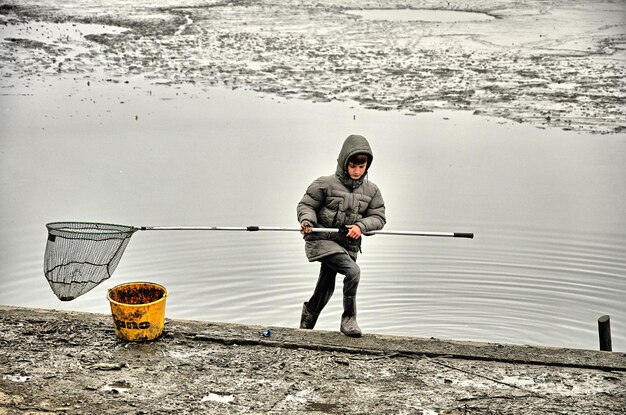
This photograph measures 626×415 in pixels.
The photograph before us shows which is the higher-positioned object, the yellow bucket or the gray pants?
the gray pants

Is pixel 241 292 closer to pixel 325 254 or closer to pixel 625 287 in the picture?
pixel 325 254

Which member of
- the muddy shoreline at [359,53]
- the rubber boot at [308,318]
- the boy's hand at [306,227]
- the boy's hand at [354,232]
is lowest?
the rubber boot at [308,318]

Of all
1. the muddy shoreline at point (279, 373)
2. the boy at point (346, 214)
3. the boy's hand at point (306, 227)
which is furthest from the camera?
the boy at point (346, 214)

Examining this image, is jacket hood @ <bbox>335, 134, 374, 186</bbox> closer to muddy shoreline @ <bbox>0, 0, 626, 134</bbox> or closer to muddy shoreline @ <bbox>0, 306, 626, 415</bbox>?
muddy shoreline @ <bbox>0, 306, 626, 415</bbox>

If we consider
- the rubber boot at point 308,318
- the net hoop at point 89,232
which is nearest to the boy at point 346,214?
the rubber boot at point 308,318

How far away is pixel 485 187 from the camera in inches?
430

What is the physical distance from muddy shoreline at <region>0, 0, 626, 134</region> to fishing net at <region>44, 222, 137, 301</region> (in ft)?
25.3

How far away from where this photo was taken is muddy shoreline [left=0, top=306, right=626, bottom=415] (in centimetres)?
529

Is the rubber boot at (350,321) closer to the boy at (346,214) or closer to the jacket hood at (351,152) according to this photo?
the boy at (346,214)

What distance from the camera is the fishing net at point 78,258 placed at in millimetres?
6261

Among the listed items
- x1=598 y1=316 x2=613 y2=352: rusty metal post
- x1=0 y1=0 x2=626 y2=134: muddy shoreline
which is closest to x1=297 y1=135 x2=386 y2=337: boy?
x1=598 y1=316 x2=613 y2=352: rusty metal post

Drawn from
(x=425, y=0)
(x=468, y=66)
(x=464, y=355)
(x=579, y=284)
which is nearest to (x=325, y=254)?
(x=464, y=355)

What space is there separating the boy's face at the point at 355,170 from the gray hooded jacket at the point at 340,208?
0.09ft

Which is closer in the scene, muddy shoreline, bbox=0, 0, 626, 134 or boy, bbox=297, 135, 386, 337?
boy, bbox=297, 135, 386, 337
